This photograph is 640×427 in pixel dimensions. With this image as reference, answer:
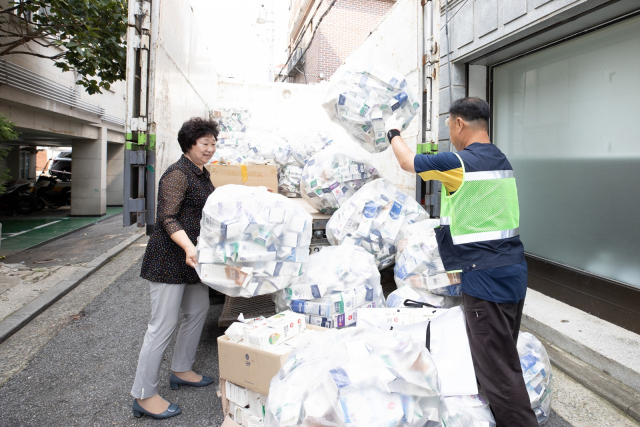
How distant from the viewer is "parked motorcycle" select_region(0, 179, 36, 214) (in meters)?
11.1

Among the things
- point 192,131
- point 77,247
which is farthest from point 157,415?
point 77,247

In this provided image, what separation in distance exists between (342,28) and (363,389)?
1520 cm

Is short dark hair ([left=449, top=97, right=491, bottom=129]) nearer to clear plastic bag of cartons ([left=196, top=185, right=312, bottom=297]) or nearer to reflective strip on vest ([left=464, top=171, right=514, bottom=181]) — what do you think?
reflective strip on vest ([left=464, top=171, right=514, bottom=181])

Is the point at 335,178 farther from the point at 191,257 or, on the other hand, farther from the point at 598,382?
the point at 598,382

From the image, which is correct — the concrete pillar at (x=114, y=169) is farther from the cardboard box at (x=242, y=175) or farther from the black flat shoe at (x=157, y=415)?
the black flat shoe at (x=157, y=415)

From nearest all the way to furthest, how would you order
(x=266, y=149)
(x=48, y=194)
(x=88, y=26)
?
(x=266, y=149) < (x=88, y=26) < (x=48, y=194)

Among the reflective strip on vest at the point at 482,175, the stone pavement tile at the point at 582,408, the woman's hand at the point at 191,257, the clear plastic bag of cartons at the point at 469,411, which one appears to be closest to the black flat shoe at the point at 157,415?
the woman's hand at the point at 191,257

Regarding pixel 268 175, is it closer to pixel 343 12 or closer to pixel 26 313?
pixel 26 313

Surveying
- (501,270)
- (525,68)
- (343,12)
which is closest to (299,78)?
(343,12)

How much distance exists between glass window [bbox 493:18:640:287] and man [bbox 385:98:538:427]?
1.92 meters

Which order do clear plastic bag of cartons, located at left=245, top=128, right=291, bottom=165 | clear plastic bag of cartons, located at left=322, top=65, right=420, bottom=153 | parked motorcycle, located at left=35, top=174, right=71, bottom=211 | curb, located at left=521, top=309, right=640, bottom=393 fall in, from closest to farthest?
curb, located at left=521, top=309, right=640, bottom=393
clear plastic bag of cartons, located at left=322, top=65, right=420, bottom=153
clear plastic bag of cartons, located at left=245, top=128, right=291, bottom=165
parked motorcycle, located at left=35, top=174, right=71, bottom=211

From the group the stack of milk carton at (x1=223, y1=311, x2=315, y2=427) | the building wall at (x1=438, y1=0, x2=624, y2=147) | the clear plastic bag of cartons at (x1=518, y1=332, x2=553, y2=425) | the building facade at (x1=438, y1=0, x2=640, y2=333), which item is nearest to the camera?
the stack of milk carton at (x1=223, y1=311, x2=315, y2=427)

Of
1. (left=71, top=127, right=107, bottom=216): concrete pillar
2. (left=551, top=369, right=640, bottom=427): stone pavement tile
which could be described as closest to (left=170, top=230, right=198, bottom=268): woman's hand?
(left=551, top=369, right=640, bottom=427): stone pavement tile

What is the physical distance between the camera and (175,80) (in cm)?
353
